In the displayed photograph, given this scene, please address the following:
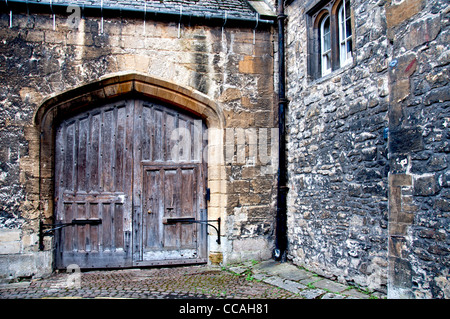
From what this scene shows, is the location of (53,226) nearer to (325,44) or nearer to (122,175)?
(122,175)

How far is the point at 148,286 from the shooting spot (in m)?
4.37

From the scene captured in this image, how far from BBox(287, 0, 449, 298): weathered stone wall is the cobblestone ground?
96cm

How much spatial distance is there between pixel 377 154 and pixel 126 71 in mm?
3529

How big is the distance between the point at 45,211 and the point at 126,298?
1.90m

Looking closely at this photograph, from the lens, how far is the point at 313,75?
499cm

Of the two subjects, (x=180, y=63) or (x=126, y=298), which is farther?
(x=180, y=63)

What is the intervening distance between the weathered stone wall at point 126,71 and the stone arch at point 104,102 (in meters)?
0.05

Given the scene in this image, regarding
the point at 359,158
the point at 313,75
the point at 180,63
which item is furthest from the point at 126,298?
the point at 313,75

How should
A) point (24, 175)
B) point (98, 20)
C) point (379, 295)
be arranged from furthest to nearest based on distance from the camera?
point (98, 20) < point (24, 175) < point (379, 295)

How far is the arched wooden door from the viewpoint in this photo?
5.14 meters

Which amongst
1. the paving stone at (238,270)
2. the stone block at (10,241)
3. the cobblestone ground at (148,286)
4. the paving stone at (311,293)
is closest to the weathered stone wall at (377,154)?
the paving stone at (311,293)

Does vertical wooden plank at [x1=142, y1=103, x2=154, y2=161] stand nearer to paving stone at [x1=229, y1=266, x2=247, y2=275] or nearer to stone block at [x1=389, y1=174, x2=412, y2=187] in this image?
paving stone at [x1=229, y1=266, x2=247, y2=275]

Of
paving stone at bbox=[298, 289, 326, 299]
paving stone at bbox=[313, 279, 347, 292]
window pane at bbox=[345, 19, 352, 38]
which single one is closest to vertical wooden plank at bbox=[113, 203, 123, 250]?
paving stone at bbox=[298, 289, 326, 299]

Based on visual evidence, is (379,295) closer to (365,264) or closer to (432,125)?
(365,264)
